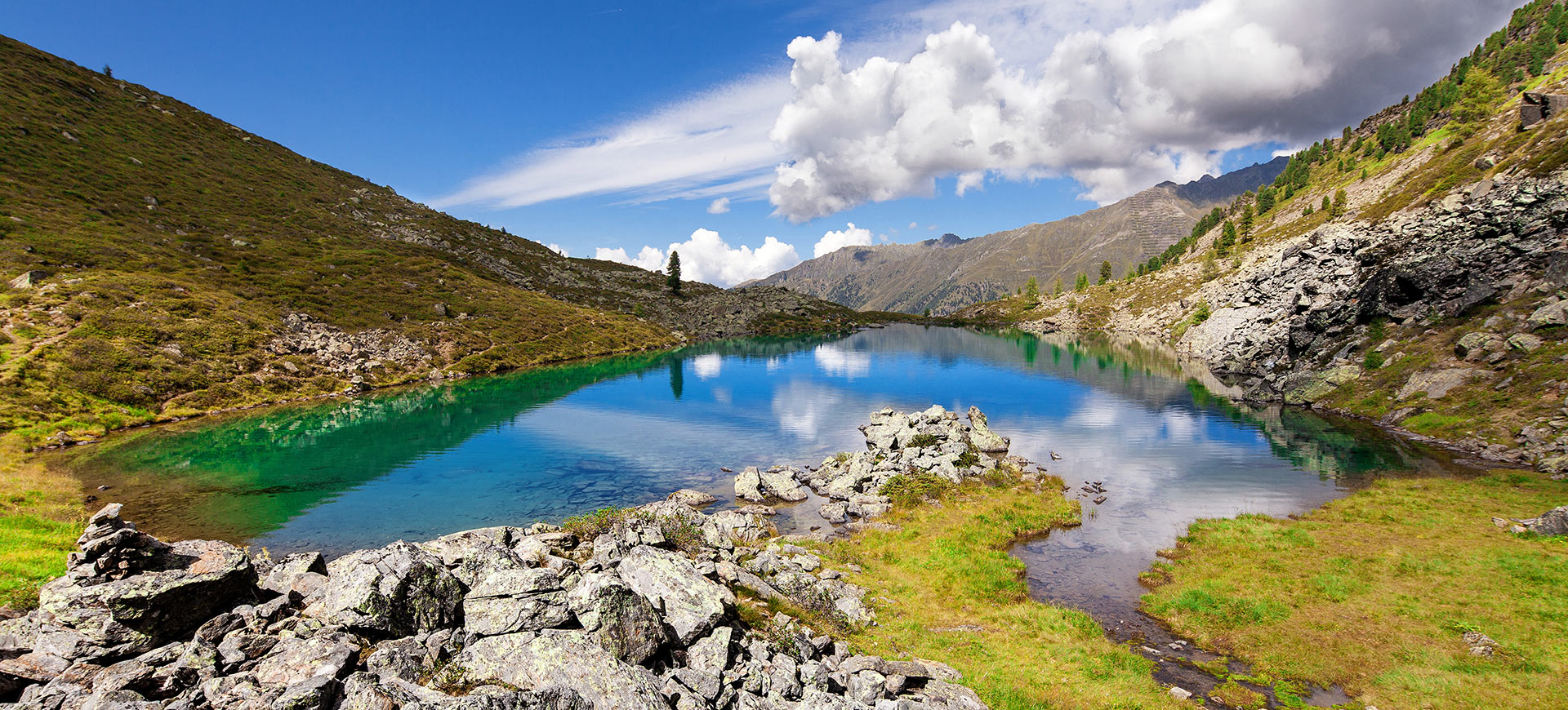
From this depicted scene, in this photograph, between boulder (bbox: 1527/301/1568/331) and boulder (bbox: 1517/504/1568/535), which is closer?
boulder (bbox: 1517/504/1568/535)

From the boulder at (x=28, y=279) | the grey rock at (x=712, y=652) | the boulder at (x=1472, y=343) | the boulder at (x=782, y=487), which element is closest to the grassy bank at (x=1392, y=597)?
the grey rock at (x=712, y=652)

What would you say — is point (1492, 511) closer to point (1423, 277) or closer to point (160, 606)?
point (1423, 277)

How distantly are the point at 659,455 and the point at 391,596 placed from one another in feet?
136

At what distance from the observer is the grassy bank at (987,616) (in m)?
19.1

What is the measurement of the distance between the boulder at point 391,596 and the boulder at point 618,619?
384 centimetres

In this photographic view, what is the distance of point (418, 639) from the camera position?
48.6 ft

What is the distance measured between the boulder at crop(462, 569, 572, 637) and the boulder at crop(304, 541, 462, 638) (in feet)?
2.44

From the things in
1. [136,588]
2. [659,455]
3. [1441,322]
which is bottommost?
[659,455]

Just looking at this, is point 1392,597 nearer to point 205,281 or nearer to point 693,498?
point 693,498

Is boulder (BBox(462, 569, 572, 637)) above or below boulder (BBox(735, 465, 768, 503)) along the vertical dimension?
above

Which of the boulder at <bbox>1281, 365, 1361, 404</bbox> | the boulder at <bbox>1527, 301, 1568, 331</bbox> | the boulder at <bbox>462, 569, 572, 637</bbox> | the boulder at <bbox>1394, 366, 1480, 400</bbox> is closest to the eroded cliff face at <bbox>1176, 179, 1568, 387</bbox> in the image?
the boulder at <bbox>1281, 365, 1361, 404</bbox>

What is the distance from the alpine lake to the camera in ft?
115

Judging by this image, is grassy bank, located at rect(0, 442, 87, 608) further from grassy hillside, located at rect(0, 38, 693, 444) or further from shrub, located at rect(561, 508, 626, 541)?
shrub, located at rect(561, 508, 626, 541)

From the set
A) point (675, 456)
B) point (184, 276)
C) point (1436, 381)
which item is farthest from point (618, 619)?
point (184, 276)
